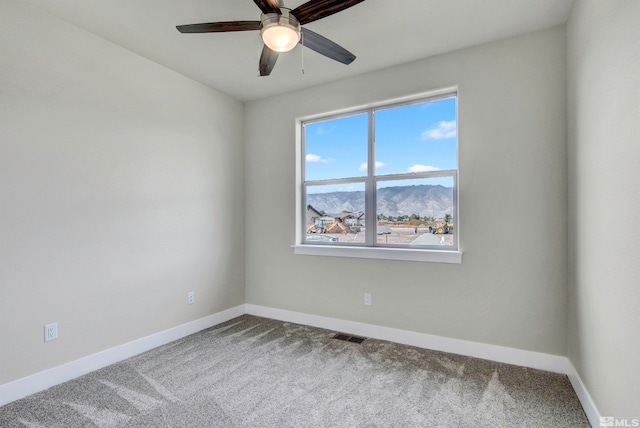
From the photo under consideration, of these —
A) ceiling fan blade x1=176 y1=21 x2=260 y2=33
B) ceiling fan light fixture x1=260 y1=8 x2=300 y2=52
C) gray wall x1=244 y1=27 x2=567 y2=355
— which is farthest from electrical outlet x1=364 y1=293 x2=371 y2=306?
ceiling fan blade x1=176 y1=21 x2=260 y2=33

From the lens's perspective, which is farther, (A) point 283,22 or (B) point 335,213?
(B) point 335,213

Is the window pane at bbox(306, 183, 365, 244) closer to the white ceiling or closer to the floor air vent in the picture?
the floor air vent

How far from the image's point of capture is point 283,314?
12.1 feet

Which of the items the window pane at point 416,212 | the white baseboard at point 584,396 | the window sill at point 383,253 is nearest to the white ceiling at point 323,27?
the window pane at point 416,212

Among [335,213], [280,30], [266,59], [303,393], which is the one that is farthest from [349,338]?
[280,30]

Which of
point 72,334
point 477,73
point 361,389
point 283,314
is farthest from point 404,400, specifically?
point 477,73

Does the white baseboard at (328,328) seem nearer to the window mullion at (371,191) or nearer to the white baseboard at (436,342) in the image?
the white baseboard at (436,342)

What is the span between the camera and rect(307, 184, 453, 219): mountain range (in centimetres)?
297

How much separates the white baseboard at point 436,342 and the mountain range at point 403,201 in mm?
1137

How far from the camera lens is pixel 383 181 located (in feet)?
10.7

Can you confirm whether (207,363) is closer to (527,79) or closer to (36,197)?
(36,197)

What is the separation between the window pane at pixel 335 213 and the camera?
344cm

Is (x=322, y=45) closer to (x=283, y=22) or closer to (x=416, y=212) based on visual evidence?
(x=283, y=22)

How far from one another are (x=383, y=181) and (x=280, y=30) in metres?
1.93
